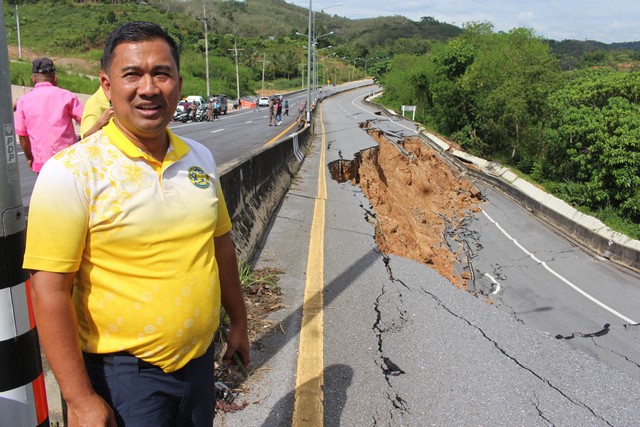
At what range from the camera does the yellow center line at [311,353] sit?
311cm

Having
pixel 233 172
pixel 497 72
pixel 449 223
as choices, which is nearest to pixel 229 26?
pixel 497 72

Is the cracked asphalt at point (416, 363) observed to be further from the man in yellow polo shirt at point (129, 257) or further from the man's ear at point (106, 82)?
the man's ear at point (106, 82)

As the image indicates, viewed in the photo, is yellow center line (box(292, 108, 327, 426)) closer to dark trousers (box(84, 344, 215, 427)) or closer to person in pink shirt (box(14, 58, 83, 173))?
dark trousers (box(84, 344, 215, 427))

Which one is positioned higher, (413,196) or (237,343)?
(237,343)

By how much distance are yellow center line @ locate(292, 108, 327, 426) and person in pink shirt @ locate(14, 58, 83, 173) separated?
2.47 metres

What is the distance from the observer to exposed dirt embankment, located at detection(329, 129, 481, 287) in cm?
1394

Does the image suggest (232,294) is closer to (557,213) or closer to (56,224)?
(56,224)

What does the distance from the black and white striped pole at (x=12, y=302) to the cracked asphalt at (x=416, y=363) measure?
1.42 m

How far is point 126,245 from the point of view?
5.56ft

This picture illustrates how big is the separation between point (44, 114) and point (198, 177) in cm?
288

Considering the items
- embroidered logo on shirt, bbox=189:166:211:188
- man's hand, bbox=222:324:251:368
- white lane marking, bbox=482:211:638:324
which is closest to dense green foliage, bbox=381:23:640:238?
white lane marking, bbox=482:211:638:324

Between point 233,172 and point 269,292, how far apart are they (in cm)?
173

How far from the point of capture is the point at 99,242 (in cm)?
166

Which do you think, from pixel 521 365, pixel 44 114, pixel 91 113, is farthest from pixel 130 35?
pixel 521 365
